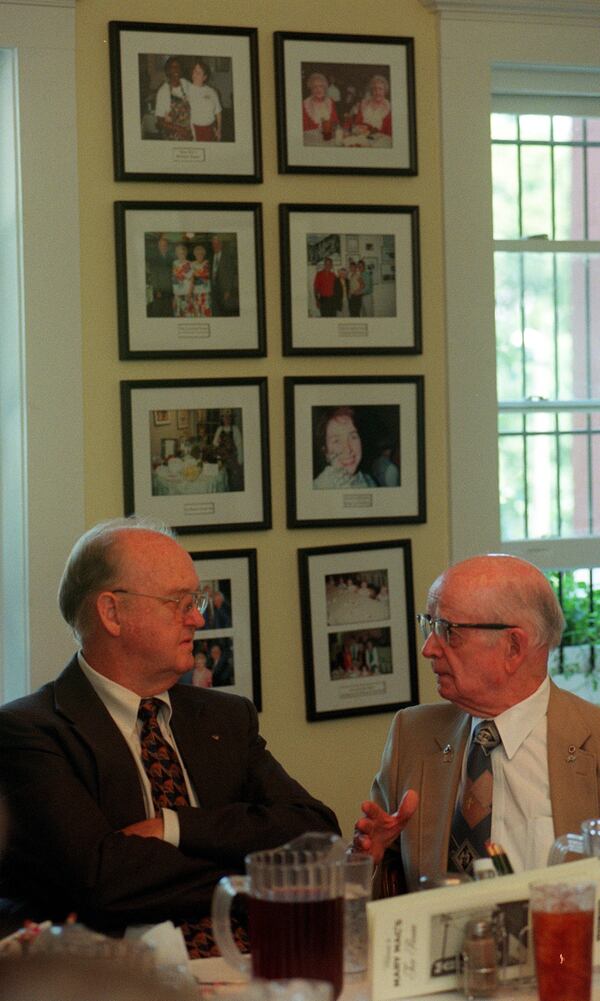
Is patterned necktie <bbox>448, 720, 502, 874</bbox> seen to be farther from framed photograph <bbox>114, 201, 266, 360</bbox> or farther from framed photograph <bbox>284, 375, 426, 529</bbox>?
framed photograph <bbox>114, 201, 266, 360</bbox>

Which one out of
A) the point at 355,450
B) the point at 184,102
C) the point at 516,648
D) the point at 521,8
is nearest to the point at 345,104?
the point at 184,102

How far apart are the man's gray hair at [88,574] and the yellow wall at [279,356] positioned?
0.78 metres

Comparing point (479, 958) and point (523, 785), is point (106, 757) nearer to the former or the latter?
point (523, 785)

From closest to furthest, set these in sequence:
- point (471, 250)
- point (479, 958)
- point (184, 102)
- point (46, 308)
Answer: point (479, 958) → point (46, 308) → point (184, 102) → point (471, 250)

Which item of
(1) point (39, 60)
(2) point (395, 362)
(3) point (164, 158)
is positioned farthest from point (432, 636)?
(1) point (39, 60)

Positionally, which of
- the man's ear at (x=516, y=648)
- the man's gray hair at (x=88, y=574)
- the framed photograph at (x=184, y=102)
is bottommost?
the man's ear at (x=516, y=648)

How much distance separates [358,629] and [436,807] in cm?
128

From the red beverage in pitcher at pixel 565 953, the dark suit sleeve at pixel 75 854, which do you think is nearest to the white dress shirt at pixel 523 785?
the dark suit sleeve at pixel 75 854

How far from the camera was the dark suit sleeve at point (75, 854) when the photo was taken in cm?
231

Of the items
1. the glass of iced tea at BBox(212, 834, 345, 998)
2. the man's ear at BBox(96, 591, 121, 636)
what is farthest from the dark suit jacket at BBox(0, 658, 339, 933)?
the glass of iced tea at BBox(212, 834, 345, 998)

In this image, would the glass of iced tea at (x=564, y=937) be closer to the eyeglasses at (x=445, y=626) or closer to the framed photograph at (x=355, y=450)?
the eyeglasses at (x=445, y=626)

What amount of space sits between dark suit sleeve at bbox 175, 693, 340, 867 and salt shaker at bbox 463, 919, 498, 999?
31.8 inches

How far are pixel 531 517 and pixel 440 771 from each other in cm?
164

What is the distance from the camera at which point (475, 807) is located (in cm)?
254
